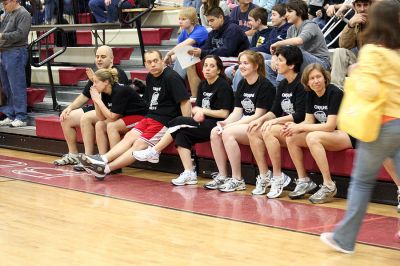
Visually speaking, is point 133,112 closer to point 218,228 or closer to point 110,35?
point 218,228

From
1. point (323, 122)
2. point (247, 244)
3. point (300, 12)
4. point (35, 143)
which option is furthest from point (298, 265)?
point (35, 143)

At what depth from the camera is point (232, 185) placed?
692cm

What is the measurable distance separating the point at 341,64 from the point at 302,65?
0.36m

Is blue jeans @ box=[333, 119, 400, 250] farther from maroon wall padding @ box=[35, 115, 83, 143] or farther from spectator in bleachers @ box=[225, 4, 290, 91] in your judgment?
maroon wall padding @ box=[35, 115, 83, 143]

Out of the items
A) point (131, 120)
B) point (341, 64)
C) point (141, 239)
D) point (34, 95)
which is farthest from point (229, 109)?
point (34, 95)

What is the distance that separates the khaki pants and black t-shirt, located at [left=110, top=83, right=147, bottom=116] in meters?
2.25

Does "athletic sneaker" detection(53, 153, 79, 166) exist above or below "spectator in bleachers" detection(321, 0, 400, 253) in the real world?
below


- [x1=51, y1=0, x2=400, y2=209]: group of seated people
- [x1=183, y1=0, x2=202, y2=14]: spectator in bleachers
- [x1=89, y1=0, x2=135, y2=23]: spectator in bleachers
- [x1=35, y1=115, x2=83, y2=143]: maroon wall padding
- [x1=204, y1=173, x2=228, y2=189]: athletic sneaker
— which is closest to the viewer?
[x1=51, y1=0, x2=400, y2=209]: group of seated people

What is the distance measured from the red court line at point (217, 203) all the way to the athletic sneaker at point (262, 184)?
0.12m

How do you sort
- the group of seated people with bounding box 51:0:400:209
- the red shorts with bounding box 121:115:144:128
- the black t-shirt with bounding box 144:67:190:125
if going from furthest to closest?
the red shorts with bounding box 121:115:144:128, the black t-shirt with bounding box 144:67:190:125, the group of seated people with bounding box 51:0:400:209

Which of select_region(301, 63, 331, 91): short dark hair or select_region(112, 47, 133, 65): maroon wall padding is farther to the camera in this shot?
select_region(112, 47, 133, 65): maroon wall padding

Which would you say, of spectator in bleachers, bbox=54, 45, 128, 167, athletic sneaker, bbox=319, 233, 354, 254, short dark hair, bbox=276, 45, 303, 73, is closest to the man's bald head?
spectator in bleachers, bbox=54, 45, 128, 167

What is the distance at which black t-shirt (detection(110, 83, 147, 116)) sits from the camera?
26.0 ft

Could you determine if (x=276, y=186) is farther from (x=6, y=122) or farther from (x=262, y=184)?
(x=6, y=122)
